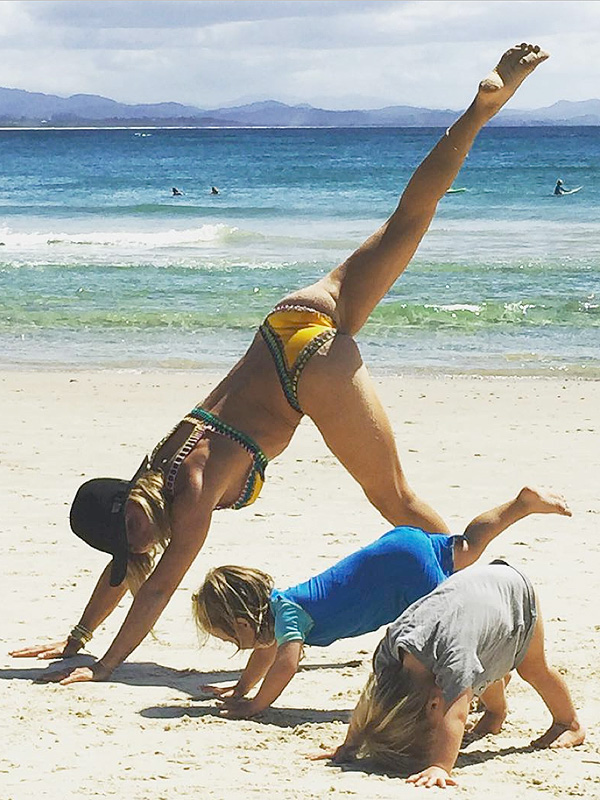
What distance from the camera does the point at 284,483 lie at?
27.2 feet

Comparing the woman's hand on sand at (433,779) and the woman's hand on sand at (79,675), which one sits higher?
the woman's hand on sand at (433,779)

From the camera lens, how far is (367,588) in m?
4.59

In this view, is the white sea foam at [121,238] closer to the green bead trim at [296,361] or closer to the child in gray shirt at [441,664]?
the green bead trim at [296,361]

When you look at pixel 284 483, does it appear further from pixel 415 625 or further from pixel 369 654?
pixel 415 625

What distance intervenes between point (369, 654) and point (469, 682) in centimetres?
154

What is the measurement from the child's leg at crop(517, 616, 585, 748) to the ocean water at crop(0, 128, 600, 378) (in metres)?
8.33

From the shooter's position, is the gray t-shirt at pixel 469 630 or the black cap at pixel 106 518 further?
the black cap at pixel 106 518

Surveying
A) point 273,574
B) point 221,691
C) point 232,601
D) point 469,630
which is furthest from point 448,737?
point 273,574

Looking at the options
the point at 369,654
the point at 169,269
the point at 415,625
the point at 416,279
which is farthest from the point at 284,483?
the point at 169,269

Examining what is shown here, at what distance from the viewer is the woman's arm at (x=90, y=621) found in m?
5.29

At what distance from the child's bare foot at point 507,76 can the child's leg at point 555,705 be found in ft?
6.82

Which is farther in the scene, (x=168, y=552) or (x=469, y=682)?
(x=168, y=552)

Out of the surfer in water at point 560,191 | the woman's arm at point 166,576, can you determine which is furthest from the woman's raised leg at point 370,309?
the surfer in water at point 560,191

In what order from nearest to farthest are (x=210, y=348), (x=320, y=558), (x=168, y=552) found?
(x=168, y=552)
(x=320, y=558)
(x=210, y=348)
